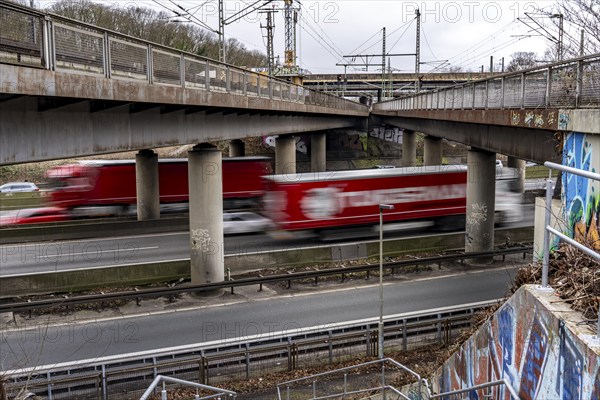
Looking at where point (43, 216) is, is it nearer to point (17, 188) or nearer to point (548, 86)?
point (17, 188)

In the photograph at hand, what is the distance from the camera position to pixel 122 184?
109 feet

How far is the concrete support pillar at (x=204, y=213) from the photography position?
20.5 metres

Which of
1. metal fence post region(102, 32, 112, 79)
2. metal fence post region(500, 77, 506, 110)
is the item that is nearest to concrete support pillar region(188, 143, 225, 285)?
metal fence post region(102, 32, 112, 79)

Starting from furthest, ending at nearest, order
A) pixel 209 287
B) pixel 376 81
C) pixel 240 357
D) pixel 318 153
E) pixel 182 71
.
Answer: pixel 376 81, pixel 318 153, pixel 209 287, pixel 182 71, pixel 240 357

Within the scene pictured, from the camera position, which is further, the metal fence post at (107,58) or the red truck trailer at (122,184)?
the red truck trailer at (122,184)

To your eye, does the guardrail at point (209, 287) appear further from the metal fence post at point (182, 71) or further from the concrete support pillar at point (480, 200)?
the metal fence post at point (182, 71)

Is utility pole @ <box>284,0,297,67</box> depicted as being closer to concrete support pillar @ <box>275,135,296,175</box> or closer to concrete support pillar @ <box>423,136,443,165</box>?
concrete support pillar @ <box>275,135,296,175</box>

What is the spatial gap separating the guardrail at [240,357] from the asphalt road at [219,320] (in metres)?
0.80

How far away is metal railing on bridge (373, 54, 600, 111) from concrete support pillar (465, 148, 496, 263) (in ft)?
10.9

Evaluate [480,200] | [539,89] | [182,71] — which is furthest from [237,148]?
[539,89]

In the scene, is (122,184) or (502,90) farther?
(122,184)

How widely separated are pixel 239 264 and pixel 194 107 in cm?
882

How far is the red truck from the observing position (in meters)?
24.7

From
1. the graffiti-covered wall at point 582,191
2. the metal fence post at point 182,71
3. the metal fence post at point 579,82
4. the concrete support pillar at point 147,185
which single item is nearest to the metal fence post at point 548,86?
the metal fence post at point 579,82
